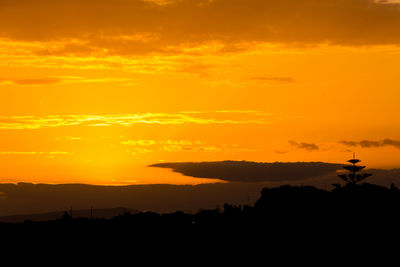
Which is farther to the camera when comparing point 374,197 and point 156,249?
point 156,249

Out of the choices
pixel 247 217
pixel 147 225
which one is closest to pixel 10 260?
pixel 147 225

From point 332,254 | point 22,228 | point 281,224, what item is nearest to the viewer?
point 332,254

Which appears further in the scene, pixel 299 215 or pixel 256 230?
pixel 256 230

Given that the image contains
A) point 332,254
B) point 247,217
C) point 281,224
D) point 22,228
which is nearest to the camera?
point 332,254

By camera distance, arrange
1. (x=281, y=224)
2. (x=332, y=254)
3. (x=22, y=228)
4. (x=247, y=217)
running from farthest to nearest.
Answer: (x=22, y=228) → (x=247, y=217) → (x=281, y=224) → (x=332, y=254)

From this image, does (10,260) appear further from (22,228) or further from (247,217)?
(247,217)

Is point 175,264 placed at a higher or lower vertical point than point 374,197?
lower

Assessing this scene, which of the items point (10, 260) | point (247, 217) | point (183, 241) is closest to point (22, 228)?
point (10, 260)

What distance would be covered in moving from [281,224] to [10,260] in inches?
2157

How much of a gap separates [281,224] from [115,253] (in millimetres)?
35428

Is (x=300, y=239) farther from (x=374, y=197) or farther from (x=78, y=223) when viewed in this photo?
(x=78, y=223)

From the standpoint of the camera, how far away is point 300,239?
501ft

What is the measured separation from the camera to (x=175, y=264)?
16538cm

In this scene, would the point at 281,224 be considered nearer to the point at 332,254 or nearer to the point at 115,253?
the point at 332,254
